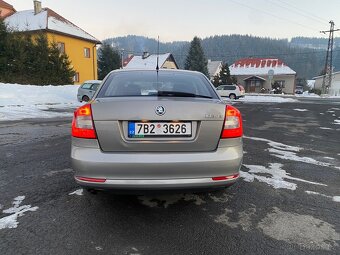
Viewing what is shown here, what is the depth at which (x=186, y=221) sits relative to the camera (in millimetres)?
3006

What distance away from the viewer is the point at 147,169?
2646 millimetres

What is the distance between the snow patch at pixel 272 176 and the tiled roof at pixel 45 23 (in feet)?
100

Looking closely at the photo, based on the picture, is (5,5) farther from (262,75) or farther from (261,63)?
(261,63)

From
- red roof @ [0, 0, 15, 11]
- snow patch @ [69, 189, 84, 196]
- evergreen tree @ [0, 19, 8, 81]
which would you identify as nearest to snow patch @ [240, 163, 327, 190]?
snow patch @ [69, 189, 84, 196]

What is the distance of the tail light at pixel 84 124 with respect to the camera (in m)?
2.78

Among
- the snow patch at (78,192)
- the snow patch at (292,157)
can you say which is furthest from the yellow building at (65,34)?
the snow patch at (78,192)

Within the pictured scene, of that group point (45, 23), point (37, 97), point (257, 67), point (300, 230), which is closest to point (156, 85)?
point (300, 230)

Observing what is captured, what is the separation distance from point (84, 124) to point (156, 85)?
3.43ft

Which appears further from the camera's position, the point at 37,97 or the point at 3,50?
the point at 3,50

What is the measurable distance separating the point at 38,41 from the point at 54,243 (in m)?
25.0

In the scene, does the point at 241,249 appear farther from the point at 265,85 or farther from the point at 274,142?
the point at 265,85

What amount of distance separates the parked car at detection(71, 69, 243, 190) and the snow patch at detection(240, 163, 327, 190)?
1482mm

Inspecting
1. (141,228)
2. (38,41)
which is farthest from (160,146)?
(38,41)

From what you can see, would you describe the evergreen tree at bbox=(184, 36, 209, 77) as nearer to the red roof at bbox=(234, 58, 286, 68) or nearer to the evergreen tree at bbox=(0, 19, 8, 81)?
the red roof at bbox=(234, 58, 286, 68)
